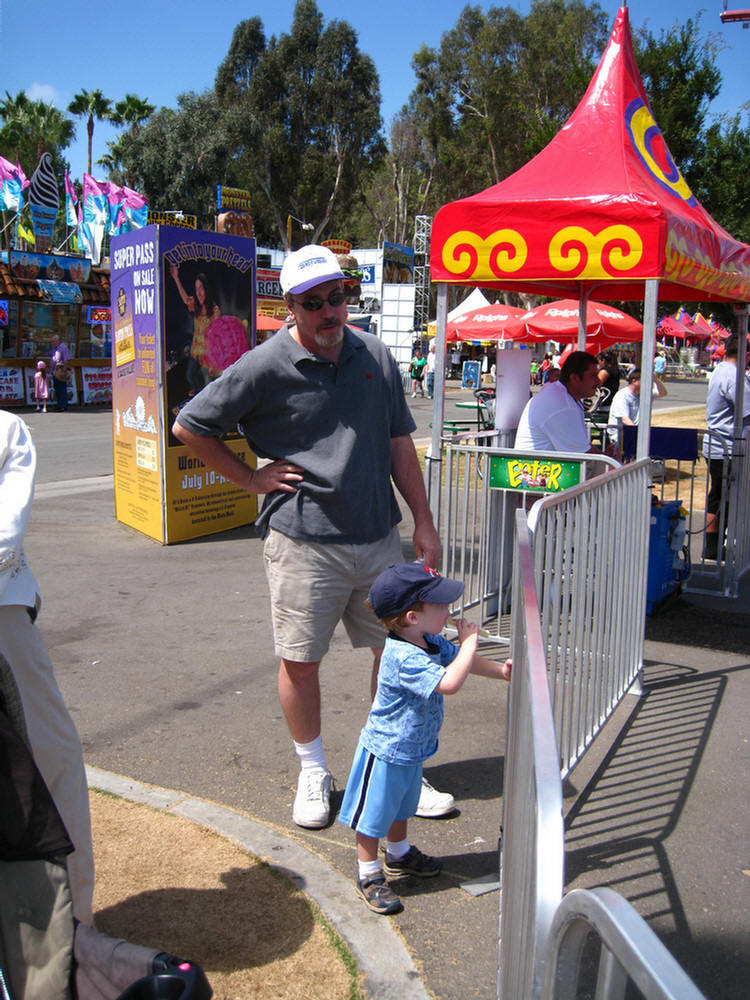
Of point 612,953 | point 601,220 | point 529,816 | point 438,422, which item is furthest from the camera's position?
point 438,422

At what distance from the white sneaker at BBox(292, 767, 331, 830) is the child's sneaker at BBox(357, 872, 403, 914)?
49cm

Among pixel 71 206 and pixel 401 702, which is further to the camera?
pixel 71 206

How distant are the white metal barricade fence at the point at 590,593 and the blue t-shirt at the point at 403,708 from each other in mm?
487

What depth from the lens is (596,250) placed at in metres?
5.21

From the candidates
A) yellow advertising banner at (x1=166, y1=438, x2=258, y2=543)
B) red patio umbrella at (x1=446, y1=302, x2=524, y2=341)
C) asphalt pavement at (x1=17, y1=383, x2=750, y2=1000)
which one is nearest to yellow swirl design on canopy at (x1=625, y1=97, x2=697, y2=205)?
asphalt pavement at (x1=17, y1=383, x2=750, y2=1000)

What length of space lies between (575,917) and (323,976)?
180cm

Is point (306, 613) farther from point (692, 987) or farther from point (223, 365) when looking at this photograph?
point (223, 365)

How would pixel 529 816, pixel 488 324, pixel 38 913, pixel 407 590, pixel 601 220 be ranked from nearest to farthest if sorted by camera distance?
pixel 529 816 < pixel 38 913 < pixel 407 590 < pixel 601 220 < pixel 488 324

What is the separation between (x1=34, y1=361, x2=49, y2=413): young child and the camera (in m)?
22.5

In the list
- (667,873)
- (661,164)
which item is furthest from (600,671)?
(661,164)

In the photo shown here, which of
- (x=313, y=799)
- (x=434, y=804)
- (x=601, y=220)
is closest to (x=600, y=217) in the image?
(x=601, y=220)

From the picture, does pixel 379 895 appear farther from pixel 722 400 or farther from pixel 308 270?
pixel 722 400

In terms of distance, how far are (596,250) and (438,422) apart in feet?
4.88

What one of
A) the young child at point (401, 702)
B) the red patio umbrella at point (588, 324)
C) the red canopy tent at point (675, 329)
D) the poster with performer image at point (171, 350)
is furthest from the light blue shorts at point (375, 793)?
the red canopy tent at point (675, 329)
